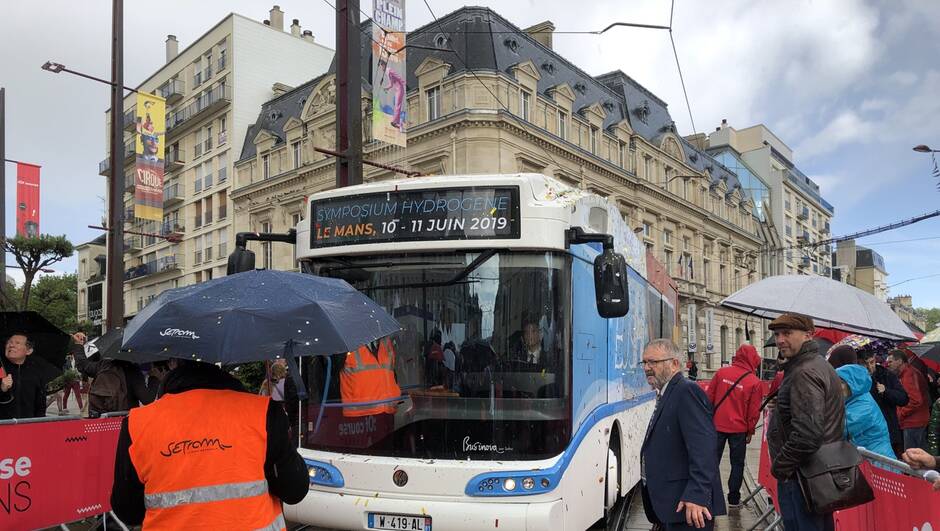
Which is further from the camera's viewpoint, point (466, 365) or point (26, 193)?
point (26, 193)

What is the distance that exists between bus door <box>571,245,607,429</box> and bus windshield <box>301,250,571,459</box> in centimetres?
12

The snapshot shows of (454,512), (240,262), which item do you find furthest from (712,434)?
(240,262)

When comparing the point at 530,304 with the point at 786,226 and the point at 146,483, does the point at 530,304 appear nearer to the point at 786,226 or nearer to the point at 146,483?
the point at 146,483

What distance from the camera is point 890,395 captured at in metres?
9.23

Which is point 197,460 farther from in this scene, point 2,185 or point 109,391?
point 2,185

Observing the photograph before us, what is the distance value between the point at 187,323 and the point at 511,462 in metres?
3.08

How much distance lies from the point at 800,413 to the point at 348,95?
276 inches

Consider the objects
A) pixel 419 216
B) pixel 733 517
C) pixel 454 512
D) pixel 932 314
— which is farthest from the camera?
pixel 932 314

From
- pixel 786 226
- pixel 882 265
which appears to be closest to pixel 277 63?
pixel 786 226

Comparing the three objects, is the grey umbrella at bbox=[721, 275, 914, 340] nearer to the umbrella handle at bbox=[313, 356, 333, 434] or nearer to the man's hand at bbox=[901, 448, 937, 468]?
the man's hand at bbox=[901, 448, 937, 468]

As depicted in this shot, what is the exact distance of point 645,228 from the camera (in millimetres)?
42625

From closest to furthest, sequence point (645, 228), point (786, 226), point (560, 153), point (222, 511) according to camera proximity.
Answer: point (222, 511), point (560, 153), point (645, 228), point (786, 226)

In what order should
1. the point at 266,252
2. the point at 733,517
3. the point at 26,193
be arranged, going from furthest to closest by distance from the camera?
the point at 266,252 < the point at 26,193 < the point at 733,517

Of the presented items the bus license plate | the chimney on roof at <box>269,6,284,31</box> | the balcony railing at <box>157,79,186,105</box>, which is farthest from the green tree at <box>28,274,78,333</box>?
the chimney on roof at <box>269,6,284,31</box>
